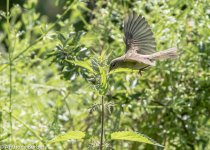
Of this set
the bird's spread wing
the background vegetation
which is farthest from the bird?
the background vegetation

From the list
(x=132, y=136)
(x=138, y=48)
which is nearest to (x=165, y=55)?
(x=138, y=48)

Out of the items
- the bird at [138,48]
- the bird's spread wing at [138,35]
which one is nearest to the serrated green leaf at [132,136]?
the bird at [138,48]

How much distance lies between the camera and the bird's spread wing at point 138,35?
1360 mm

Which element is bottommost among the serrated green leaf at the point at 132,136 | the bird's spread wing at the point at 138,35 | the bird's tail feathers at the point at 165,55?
the serrated green leaf at the point at 132,136

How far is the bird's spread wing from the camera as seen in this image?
4.46ft

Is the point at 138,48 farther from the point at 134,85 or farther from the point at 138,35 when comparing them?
A: the point at 134,85

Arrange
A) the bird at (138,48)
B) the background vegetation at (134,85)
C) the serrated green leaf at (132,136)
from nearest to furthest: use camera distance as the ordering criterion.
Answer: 1. the serrated green leaf at (132,136)
2. the bird at (138,48)
3. the background vegetation at (134,85)

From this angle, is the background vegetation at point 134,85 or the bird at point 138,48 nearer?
the bird at point 138,48

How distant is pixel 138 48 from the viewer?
1.41 meters

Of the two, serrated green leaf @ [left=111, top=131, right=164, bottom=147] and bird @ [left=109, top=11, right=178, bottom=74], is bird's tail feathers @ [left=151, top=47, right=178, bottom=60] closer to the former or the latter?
bird @ [left=109, top=11, right=178, bottom=74]

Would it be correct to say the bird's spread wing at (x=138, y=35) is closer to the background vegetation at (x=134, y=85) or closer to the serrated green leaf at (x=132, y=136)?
the background vegetation at (x=134, y=85)

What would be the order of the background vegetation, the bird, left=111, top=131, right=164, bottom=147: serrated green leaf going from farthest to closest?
1. the background vegetation
2. the bird
3. left=111, top=131, right=164, bottom=147: serrated green leaf

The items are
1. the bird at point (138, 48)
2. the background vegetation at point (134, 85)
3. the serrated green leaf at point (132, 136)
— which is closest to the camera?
the serrated green leaf at point (132, 136)

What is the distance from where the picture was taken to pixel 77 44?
1535mm
